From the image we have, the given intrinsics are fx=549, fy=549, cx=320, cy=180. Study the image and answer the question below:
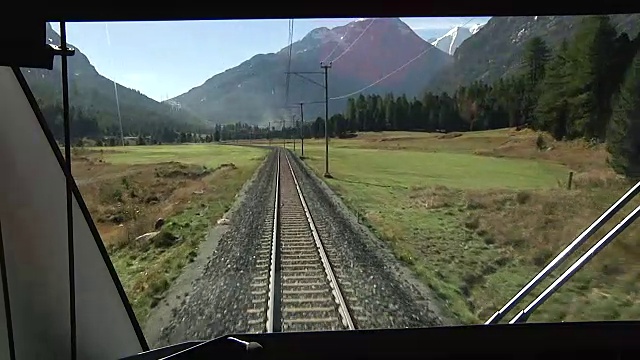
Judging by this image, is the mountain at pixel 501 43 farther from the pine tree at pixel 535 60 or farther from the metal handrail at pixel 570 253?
the metal handrail at pixel 570 253

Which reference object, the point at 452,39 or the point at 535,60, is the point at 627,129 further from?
the point at 452,39

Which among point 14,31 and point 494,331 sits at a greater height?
point 14,31

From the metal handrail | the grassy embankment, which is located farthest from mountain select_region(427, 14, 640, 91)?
the grassy embankment

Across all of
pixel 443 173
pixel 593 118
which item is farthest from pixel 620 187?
pixel 443 173

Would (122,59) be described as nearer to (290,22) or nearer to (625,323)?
(290,22)

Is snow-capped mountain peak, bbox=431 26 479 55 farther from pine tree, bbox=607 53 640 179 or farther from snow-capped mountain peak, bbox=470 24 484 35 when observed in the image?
pine tree, bbox=607 53 640 179

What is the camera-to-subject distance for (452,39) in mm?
2211

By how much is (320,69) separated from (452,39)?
0.62 m

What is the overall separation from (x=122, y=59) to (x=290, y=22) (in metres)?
0.63

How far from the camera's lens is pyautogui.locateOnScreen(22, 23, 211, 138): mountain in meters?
1.71

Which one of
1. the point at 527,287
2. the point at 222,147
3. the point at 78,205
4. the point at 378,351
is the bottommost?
the point at 378,351

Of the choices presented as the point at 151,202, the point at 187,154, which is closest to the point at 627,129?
the point at 187,154

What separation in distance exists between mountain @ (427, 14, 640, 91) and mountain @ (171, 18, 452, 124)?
71mm

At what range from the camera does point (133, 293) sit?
2082 millimetres
